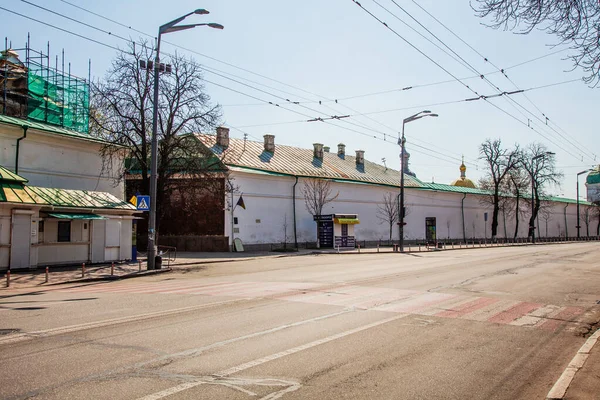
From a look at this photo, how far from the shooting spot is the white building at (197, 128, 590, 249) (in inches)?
1561

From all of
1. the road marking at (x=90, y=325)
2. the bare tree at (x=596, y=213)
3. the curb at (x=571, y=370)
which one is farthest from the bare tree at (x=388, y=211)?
the bare tree at (x=596, y=213)

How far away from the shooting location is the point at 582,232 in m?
94.9

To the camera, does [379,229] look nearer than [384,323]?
No

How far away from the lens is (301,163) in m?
48.4

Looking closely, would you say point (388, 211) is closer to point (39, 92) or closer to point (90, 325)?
point (39, 92)

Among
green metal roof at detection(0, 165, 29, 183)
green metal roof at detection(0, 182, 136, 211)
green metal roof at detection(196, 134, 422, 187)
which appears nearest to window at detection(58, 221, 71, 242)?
green metal roof at detection(0, 182, 136, 211)

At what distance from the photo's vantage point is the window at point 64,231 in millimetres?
22719

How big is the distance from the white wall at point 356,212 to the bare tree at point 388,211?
0.56 m

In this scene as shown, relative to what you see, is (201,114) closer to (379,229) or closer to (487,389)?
(487,389)

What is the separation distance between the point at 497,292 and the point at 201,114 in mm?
18941

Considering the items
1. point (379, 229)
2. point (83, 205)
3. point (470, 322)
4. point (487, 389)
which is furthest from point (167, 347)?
point (379, 229)

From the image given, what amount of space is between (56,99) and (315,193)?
72.5 ft

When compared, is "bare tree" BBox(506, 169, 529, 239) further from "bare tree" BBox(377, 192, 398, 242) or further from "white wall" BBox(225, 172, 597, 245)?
"bare tree" BBox(377, 192, 398, 242)

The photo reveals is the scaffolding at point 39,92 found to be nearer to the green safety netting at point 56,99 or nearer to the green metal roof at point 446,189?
the green safety netting at point 56,99
